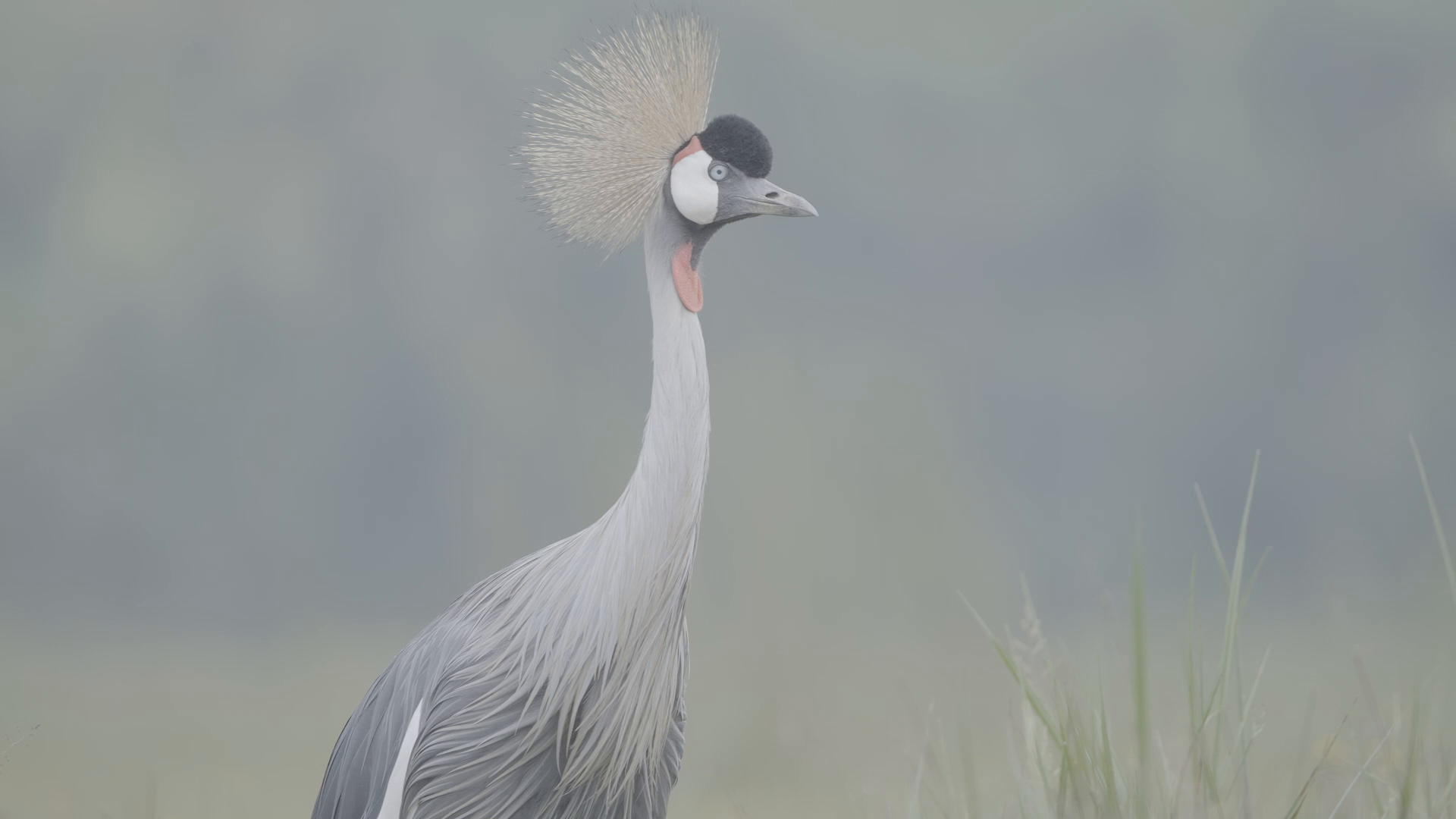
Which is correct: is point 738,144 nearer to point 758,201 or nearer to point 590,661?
point 758,201

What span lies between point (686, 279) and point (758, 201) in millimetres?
152

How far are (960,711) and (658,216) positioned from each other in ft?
2.48

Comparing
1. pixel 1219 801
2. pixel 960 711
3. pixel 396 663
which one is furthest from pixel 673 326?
pixel 1219 801

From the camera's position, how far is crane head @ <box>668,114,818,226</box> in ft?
5.23

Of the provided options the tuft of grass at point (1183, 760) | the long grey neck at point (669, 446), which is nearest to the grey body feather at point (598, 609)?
the long grey neck at point (669, 446)

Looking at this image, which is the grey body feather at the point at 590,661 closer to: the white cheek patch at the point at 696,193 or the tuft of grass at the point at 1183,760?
the white cheek patch at the point at 696,193

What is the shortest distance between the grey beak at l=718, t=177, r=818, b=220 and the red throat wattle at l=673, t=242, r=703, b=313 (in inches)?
2.8

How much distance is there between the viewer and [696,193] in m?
1.59

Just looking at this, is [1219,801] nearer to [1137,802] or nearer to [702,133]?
[1137,802]

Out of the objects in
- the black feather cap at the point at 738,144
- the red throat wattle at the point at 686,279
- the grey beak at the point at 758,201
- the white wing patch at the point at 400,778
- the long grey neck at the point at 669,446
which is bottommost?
the white wing patch at the point at 400,778

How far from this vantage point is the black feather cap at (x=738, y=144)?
5.29 feet

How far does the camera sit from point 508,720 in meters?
1.64

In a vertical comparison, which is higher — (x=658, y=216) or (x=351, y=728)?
(x=658, y=216)

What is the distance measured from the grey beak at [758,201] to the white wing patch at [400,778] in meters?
0.82
